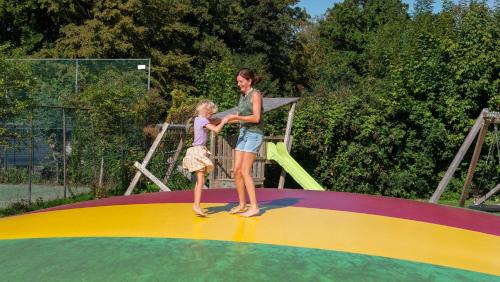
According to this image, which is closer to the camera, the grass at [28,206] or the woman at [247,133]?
the woman at [247,133]

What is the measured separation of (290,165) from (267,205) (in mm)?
5062

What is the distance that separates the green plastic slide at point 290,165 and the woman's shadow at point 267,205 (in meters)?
4.01

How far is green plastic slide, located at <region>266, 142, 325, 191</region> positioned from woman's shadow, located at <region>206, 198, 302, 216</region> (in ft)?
13.2

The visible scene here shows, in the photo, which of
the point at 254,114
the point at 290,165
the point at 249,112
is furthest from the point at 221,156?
the point at 254,114

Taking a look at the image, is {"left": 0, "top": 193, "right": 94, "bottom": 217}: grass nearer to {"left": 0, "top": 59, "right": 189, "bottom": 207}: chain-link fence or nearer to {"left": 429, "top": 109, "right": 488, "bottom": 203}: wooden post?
{"left": 0, "top": 59, "right": 189, "bottom": 207}: chain-link fence

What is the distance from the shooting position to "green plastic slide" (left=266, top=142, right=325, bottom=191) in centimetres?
1118

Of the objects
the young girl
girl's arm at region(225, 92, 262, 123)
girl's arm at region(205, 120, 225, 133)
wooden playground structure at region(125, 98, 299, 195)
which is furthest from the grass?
girl's arm at region(225, 92, 262, 123)

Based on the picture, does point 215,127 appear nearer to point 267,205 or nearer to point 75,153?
point 267,205

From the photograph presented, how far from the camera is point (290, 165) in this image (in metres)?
11.5

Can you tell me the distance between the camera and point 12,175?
38.5 ft

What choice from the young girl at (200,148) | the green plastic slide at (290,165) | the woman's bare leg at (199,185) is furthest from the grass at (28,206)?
the young girl at (200,148)

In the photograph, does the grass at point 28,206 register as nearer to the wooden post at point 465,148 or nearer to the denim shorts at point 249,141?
the denim shorts at point 249,141

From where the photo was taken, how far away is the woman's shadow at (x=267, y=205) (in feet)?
19.9

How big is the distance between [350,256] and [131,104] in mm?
9125
